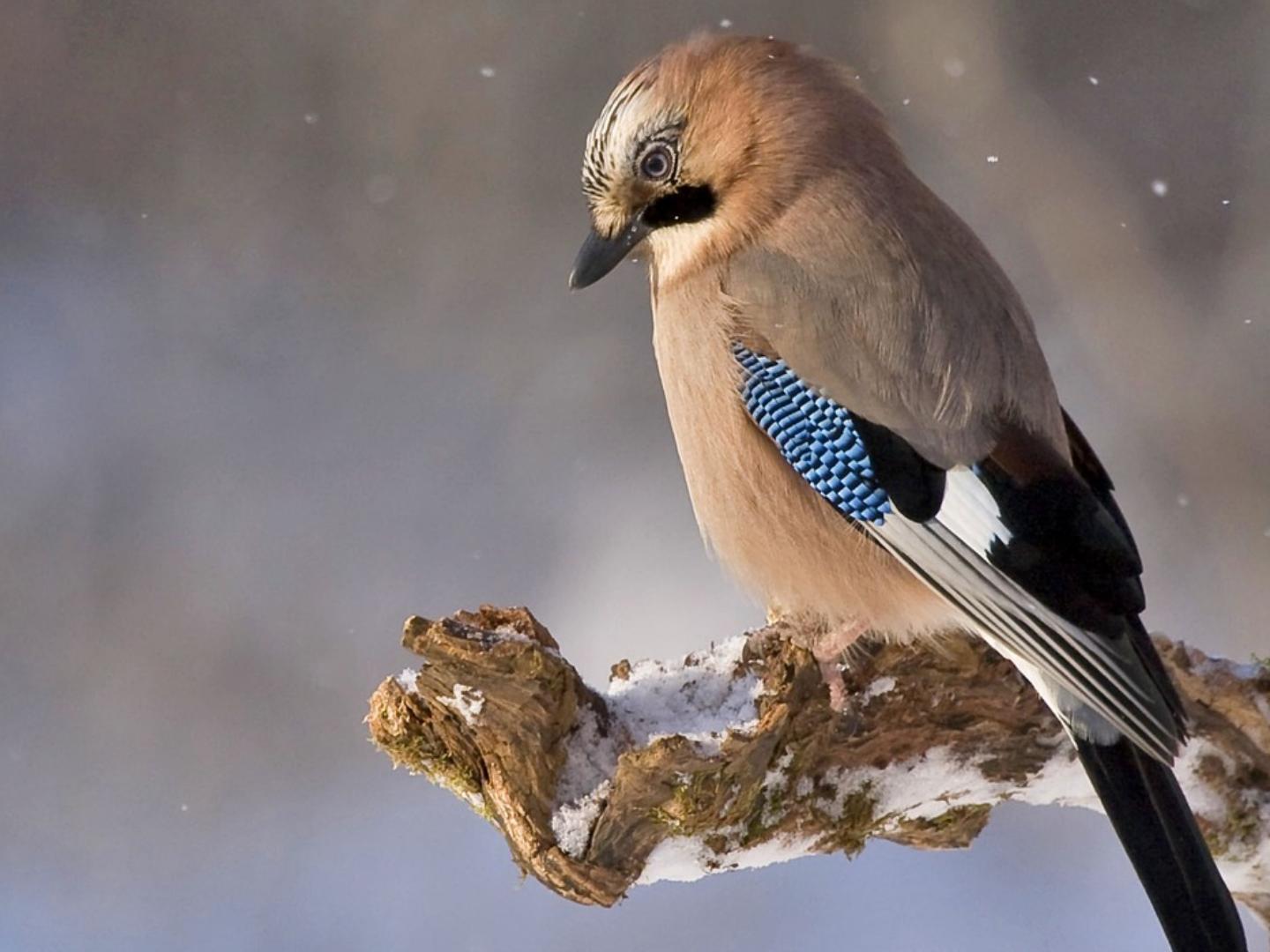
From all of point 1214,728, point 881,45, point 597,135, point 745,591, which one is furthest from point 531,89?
point 1214,728

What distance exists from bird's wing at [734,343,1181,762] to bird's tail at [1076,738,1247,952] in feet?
0.13

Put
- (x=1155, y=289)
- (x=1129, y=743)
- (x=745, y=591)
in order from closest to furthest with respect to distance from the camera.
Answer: (x=1129, y=743) → (x=745, y=591) → (x=1155, y=289)

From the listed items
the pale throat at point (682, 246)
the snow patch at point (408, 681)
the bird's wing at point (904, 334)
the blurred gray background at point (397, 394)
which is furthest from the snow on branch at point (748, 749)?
the blurred gray background at point (397, 394)

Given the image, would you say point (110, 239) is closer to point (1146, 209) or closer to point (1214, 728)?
point (1146, 209)

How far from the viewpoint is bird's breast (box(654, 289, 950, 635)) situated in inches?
62.5

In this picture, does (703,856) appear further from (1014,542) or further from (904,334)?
(904,334)

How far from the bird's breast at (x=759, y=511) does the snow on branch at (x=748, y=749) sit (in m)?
0.05

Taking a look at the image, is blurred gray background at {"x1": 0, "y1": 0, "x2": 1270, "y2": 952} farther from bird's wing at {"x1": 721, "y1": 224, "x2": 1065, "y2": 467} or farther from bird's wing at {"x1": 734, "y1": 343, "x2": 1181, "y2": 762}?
bird's wing at {"x1": 734, "y1": 343, "x2": 1181, "y2": 762}

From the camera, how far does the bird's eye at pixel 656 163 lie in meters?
1.67

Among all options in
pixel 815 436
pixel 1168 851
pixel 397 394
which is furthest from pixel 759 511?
pixel 397 394

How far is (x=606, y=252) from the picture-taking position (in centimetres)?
170

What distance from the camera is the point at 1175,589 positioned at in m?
2.57

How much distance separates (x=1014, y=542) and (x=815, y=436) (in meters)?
0.22

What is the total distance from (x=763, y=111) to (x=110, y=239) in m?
1.51
